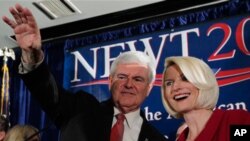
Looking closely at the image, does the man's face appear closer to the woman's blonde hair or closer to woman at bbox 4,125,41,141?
the woman's blonde hair

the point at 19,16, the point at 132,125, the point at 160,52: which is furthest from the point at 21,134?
the point at 160,52

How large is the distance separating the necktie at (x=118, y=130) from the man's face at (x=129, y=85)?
0.21 ft

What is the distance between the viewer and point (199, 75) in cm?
127

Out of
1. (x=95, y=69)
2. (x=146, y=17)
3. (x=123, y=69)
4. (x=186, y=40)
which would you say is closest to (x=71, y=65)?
(x=95, y=69)

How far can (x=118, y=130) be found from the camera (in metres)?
1.48

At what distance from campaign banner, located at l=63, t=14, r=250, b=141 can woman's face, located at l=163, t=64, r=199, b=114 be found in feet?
4.78

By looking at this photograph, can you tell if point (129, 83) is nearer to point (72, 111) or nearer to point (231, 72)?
point (72, 111)

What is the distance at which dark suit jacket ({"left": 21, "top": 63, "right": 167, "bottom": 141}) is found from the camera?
1.39 m

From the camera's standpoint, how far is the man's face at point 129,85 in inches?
62.2

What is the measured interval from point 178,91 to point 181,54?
1.78 m

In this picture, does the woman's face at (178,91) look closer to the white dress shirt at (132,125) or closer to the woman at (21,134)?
the white dress shirt at (132,125)

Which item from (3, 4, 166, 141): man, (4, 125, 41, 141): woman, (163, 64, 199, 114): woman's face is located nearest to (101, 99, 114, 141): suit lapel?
(3, 4, 166, 141): man

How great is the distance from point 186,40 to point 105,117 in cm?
170

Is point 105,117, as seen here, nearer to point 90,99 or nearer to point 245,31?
point 90,99
